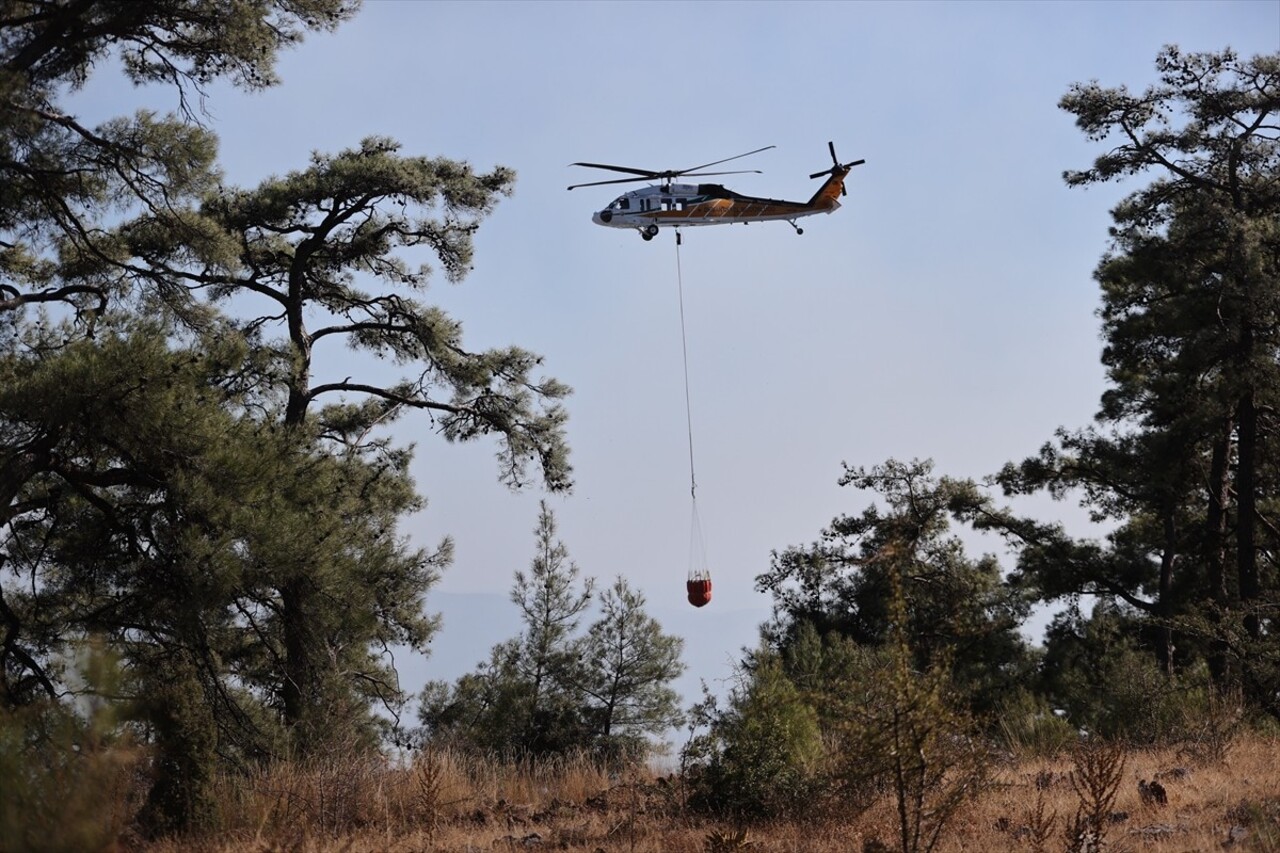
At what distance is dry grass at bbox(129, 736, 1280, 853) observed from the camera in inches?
331

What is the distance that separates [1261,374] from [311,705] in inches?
516

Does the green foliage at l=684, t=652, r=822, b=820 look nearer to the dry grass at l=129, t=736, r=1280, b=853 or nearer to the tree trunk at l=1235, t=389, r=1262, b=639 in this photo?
the dry grass at l=129, t=736, r=1280, b=853

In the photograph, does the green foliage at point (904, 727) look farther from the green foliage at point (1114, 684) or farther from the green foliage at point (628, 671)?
the green foliage at point (628, 671)

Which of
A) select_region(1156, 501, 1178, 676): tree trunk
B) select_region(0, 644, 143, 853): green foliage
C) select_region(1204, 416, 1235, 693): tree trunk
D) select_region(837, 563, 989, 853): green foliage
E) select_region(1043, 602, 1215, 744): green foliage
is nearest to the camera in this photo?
select_region(0, 644, 143, 853): green foliage

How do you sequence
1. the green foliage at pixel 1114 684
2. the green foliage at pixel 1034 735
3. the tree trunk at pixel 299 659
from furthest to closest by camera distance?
the green foliage at pixel 1114 684 < the green foliage at pixel 1034 735 < the tree trunk at pixel 299 659

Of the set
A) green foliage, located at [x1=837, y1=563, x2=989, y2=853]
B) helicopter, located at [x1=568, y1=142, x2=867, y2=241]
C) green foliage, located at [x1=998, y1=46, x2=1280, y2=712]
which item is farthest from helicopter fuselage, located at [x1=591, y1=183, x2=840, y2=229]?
green foliage, located at [x1=837, y1=563, x2=989, y2=853]

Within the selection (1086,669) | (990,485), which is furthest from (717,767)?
(1086,669)

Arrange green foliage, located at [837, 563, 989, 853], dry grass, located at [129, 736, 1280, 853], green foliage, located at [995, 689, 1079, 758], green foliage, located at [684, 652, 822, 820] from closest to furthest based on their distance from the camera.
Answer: green foliage, located at [837, 563, 989, 853]
dry grass, located at [129, 736, 1280, 853]
green foliage, located at [684, 652, 822, 820]
green foliage, located at [995, 689, 1079, 758]

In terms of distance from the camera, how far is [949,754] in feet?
26.5

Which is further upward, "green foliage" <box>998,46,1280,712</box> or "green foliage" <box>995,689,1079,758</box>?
"green foliage" <box>998,46,1280,712</box>

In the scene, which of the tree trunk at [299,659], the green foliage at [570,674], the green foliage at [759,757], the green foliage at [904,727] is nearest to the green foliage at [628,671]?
the green foliage at [570,674]

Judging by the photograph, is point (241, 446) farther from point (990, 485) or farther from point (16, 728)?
point (990, 485)

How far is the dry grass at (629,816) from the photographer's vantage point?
8406 mm

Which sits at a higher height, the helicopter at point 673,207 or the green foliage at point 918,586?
the helicopter at point 673,207
